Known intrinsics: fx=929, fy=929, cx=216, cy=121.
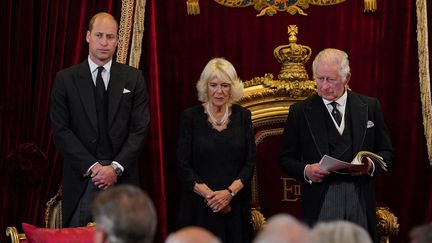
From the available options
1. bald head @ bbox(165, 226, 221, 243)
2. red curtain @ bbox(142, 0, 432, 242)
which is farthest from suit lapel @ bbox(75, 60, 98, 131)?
bald head @ bbox(165, 226, 221, 243)

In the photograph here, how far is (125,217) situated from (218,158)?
8.41ft

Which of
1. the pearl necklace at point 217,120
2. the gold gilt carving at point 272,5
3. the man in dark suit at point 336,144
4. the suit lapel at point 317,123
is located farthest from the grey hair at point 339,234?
the gold gilt carving at point 272,5

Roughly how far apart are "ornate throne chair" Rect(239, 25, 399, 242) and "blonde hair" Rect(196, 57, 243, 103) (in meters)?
0.37

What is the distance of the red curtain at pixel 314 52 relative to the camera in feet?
19.8

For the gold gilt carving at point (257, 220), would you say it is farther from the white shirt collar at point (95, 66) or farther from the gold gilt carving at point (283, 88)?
the white shirt collar at point (95, 66)

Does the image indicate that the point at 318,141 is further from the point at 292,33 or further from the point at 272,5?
the point at 272,5

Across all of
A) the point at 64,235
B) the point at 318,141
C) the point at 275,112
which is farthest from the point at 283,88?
Answer: the point at 64,235

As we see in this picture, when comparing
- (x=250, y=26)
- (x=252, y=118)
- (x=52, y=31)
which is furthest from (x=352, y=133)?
(x=52, y=31)

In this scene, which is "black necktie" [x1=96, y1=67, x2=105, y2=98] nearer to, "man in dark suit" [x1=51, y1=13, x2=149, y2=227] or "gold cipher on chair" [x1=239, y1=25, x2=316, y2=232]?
"man in dark suit" [x1=51, y1=13, x2=149, y2=227]

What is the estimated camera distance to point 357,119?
5023 mm

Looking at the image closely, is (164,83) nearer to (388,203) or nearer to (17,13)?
(17,13)

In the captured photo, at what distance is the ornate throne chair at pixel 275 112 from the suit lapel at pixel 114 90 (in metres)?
0.97

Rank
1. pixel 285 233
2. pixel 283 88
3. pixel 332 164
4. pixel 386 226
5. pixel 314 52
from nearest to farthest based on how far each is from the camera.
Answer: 1. pixel 285 233
2. pixel 332 164
3. pixel 386 226
4. pixel 283 88
5. pixel 314 52

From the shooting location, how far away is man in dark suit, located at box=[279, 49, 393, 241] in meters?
4.94
